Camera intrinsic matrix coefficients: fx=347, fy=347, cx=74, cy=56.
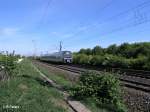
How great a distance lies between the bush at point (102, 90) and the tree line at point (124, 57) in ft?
108

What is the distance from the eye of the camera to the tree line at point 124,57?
167ft

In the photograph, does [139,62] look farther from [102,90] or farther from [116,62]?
[102,90]

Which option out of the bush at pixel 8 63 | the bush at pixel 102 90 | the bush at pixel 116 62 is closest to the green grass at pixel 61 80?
the bush at pixel 8 63

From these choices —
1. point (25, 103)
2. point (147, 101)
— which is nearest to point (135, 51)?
point (147, 101)

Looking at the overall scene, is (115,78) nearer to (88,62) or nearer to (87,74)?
(87,74)

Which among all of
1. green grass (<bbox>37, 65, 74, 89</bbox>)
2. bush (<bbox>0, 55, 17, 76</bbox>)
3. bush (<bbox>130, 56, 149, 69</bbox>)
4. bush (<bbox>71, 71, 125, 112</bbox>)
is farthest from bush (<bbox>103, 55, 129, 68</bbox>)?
bush (<bbox>71, 71, 125, 112</bbox>)

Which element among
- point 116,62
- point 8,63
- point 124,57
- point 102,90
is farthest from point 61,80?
point 124,57

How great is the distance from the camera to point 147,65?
46875 mm

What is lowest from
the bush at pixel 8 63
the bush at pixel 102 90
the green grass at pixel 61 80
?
the green grass at pixel 61 80

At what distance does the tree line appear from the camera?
51.0 meters

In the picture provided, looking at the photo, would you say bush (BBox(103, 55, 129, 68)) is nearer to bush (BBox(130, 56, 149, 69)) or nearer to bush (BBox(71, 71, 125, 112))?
bush (BBox(130, 56, 149, 69))

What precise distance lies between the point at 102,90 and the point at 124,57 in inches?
2020

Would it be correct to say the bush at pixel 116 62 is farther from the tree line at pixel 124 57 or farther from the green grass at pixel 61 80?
the green grass at pixel 61 80

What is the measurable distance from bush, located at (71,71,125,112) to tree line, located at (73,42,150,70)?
3291 centimetres
